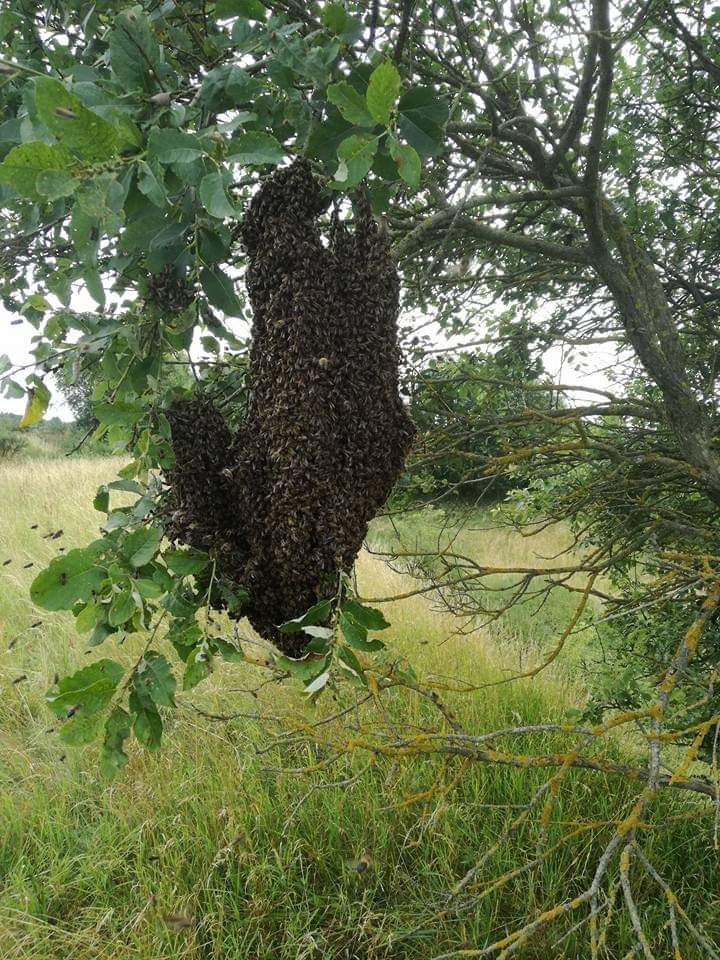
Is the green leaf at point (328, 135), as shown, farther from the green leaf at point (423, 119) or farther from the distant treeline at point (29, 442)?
the distant treeline at point (29, 442)

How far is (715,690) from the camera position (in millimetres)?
2750

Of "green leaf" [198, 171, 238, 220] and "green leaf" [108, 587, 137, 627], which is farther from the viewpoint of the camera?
"green leaf" [108, 587, 137, 627]

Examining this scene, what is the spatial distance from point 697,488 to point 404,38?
2470 millimetres

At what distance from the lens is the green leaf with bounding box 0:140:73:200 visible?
2.79 feet

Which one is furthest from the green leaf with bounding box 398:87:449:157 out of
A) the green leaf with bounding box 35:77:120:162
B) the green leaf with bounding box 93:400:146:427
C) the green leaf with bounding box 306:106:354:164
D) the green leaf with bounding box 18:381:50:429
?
the green leaf with bounding box 18:381:50:429

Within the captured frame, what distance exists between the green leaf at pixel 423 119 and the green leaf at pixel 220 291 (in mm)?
447

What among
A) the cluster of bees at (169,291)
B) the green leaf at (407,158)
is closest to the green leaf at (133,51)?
the cluster of bees at (169,291)

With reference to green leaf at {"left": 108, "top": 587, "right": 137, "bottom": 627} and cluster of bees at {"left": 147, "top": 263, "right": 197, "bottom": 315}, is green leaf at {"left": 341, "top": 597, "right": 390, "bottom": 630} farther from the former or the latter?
cluster of bees at {"left": 147, "top": 263, "right": 197, "bottom": 315}

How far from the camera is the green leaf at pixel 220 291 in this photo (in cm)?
123

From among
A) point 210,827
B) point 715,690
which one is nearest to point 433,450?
point 715,690

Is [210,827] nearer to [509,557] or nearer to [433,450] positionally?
[433,450]

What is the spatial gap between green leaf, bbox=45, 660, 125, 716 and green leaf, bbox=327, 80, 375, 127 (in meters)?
1.02

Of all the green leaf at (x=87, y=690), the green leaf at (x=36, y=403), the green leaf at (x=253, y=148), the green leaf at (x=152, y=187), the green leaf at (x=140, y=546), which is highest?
the green leaf at (x=253, y=148)

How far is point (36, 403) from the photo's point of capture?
120 cm
